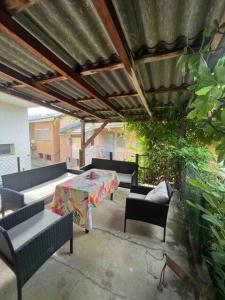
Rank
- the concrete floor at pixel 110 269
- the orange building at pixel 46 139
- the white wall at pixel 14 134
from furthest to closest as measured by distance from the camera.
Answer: the orange building at pixel 46 139
the white wall at pixel 14 134
the concrete floor at pixel 110 269

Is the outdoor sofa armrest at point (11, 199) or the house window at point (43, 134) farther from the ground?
the house window at point (43, 134)

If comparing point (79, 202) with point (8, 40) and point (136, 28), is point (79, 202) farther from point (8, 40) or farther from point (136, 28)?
point (136, 28)

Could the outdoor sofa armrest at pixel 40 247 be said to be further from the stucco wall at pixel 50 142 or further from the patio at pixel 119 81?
the stucco wall at pixel 50 142

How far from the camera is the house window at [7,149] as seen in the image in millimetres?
5457

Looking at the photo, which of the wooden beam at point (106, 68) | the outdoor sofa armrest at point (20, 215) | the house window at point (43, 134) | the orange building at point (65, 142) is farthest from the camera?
the house window at point (43, 134)

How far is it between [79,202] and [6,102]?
4.83 metres

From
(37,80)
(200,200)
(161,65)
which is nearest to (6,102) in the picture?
(37,80)

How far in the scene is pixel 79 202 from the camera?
2596mm

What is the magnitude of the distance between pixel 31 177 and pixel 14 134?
2942mm

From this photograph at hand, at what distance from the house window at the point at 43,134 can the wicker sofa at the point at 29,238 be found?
10385 millimetres

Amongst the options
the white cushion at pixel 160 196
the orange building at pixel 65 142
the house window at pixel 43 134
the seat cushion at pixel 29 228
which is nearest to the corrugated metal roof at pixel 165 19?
the white cushion at pixel 160 196

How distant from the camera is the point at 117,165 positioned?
4996 mm

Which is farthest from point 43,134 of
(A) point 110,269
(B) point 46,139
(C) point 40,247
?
(A) point 110,269

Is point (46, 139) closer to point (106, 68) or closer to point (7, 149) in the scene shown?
point (7, 149)
